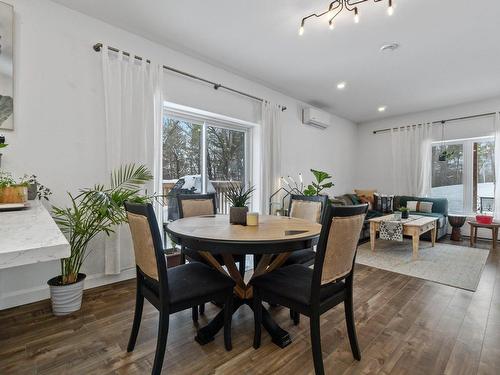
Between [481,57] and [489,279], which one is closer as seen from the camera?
[489,279]

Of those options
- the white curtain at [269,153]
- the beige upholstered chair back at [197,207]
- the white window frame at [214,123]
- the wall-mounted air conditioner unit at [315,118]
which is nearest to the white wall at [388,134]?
the wall-mounted air conditioner unit at [315,118]

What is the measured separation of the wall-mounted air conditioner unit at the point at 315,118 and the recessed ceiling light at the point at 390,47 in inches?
76.5

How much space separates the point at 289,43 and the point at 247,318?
2817mm

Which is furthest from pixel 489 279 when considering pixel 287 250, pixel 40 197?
pixel 40 197

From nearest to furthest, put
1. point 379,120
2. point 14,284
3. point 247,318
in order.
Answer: point 247,318
point 14,284
point 379,120

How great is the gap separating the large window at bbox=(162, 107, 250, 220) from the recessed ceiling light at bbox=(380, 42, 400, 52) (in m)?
2.15

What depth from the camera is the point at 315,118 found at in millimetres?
5059

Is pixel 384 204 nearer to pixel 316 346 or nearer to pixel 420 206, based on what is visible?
pixel 420 206

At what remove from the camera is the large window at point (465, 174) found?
4.99 m

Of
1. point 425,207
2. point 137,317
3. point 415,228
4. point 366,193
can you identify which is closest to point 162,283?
point 137,317

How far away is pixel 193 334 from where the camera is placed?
5.95 ft

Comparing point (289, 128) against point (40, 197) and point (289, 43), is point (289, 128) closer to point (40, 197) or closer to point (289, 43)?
point (289, 43)

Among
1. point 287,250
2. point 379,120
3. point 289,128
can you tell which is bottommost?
point 287,250

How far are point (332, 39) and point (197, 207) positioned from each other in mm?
2307
